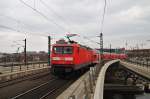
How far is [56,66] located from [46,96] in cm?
893

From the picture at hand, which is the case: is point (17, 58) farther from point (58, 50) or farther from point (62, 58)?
point (62, 58)

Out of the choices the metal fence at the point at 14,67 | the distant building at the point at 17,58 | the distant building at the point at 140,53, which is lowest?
the metal fence at the point at 14,67

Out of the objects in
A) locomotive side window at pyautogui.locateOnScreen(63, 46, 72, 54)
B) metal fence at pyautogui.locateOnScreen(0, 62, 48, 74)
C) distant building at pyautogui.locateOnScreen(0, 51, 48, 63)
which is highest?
locomotive side window at pyautogui.locateOnScreen(63, 46, 72, 54)

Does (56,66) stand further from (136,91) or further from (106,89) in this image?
(136,91)

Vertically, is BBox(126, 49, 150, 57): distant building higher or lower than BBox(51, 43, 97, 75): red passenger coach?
higher

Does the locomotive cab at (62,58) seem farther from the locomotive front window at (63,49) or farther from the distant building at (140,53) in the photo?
the distant building at (140,53)

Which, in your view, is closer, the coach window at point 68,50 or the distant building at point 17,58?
the coach window at point 68,50

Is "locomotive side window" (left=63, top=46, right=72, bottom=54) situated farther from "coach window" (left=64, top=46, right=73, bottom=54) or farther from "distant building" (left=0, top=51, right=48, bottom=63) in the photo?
"distant building" (left=0, top=51, right=48, bottom=63)

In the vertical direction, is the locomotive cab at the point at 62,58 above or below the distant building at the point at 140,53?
below

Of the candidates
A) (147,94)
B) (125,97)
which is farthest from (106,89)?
(147,94)

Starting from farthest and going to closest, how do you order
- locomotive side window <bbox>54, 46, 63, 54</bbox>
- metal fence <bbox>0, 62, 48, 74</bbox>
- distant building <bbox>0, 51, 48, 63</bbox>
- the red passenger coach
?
distant building <bbox>0, 51, 48, 63</bbox> → metal fence <bbox>0, 62, 48, 74</bbox> → locomotive side window <bbox>54, 46, 63, 54</bbox> → the red passenger coach

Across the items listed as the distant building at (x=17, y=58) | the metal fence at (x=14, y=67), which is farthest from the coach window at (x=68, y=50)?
the distant building at (x=17, y=58)

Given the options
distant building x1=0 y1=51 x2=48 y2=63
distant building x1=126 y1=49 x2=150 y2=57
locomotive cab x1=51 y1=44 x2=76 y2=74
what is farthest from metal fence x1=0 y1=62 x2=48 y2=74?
distant building x1=126 y1=49 x2=150 y2=57

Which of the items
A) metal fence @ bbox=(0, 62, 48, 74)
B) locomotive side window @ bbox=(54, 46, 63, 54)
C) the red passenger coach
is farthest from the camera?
metal fence @ bbox=(0, 62, 48, 74)
